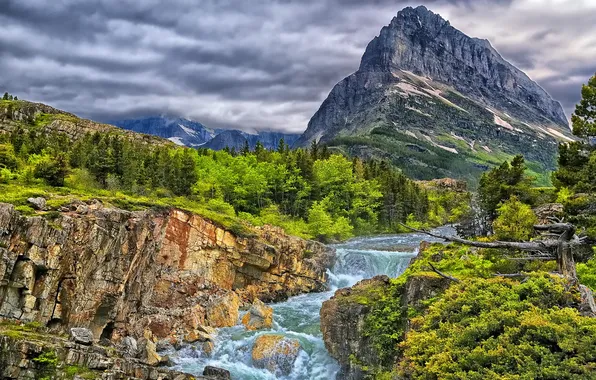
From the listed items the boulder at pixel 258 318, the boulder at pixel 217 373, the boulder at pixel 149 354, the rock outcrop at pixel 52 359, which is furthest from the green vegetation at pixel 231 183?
the rock outcrop at pixel 52 359

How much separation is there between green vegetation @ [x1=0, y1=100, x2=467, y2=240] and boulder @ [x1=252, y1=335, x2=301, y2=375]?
49.4ft

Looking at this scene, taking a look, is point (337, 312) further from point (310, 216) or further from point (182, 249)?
point (310, 216)

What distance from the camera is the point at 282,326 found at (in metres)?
33.3

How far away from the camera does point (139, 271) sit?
32344 mm

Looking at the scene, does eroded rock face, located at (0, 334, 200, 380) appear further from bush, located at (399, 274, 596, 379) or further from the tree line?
the tree line

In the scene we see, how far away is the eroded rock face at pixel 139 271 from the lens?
24062 mm

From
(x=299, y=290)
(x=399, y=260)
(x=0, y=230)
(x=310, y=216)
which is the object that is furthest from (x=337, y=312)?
(x=310, y=216)

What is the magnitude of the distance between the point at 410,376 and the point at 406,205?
80.7 meters

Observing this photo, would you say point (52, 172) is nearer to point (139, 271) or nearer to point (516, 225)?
point (139, 271)

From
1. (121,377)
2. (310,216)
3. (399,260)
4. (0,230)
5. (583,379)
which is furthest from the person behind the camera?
(310,216)

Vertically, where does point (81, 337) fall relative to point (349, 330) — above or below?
below

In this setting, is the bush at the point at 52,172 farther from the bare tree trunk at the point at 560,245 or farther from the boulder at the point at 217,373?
the bare tree trunk at the point at 560,245

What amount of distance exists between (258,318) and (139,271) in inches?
364

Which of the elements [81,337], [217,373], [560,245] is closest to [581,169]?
[560,245]
